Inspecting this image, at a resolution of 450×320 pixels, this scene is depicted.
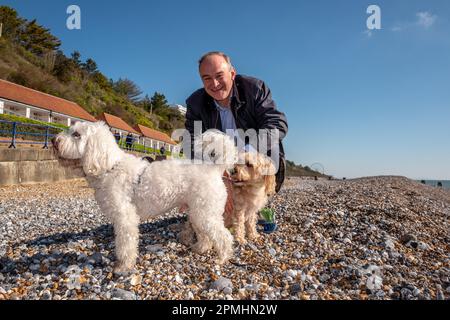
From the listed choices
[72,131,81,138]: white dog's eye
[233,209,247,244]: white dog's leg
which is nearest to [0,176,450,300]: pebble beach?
[233,209,247,244]: white dog's leg

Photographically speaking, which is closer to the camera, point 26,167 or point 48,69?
point 26,167

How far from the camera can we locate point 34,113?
148 ft

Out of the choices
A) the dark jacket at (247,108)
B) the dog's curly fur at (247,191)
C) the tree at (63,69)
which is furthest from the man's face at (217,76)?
the tree at (63,69)

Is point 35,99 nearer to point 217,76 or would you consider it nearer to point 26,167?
point 26,167

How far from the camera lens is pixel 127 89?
102375 millimetres

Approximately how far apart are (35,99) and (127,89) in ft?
197

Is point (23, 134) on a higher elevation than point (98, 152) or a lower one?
higher

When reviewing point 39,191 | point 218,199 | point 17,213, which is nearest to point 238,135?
point 218,199

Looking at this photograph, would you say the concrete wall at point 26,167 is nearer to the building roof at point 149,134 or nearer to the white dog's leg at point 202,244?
the white dog's leg at point 202,244

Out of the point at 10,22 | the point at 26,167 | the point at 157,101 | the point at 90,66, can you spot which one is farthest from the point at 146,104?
the point at 26,167

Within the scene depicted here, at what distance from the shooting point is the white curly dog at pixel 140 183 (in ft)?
12.3

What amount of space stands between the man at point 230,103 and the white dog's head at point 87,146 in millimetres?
2047

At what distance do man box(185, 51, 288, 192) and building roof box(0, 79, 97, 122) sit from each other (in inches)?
1766

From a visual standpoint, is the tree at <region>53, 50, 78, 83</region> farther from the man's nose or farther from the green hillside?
the man's nose
